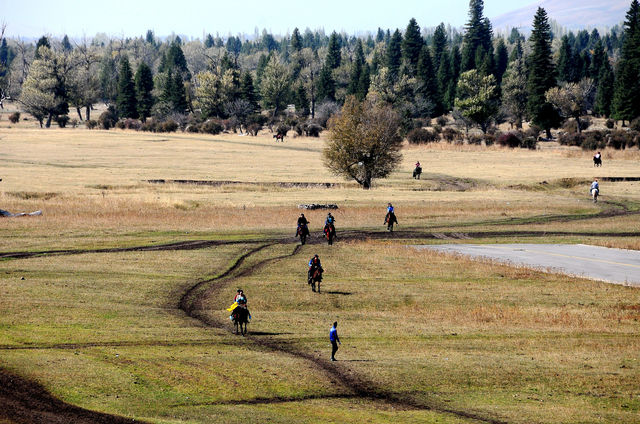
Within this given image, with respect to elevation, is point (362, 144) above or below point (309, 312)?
above

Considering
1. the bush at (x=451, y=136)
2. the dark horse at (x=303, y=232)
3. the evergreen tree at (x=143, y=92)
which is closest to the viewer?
the dark horse at (x=303, y=232)

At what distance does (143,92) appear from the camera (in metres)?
194

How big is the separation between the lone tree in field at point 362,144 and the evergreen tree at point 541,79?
68.0m

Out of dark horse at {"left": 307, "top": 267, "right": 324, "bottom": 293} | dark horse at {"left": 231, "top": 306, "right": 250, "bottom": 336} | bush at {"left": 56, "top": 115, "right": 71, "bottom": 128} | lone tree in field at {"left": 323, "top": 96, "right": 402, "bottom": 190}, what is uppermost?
bush at {"left": 56, "top": 115, "right": 71, "bottom": 128}

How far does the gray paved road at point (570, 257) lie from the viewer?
4288 centimetres

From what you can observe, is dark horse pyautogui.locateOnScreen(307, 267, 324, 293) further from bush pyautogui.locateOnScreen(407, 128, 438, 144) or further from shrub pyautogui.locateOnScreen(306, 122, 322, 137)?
shrub pyautogui.locateOnScreen(306, 122, 322, 137)

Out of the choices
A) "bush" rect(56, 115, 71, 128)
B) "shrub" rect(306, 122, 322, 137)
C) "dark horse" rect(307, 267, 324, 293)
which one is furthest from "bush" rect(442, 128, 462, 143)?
"dark horse" rect(307, 267, 324, 293)

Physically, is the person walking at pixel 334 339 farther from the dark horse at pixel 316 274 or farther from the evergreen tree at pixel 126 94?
the evergreen tree at pixel 126 94

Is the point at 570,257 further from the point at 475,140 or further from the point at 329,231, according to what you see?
the point at 475,140

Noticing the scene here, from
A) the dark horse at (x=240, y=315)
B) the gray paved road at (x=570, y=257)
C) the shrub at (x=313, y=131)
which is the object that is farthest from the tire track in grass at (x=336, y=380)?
the shrub at (x=313, y=131)

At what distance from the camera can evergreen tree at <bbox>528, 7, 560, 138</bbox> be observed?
146500 millimetres

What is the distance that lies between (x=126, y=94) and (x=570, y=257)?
162795 mm

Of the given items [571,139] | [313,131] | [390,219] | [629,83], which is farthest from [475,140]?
[390,219]

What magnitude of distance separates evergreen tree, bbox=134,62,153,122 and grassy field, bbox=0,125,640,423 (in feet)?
395
